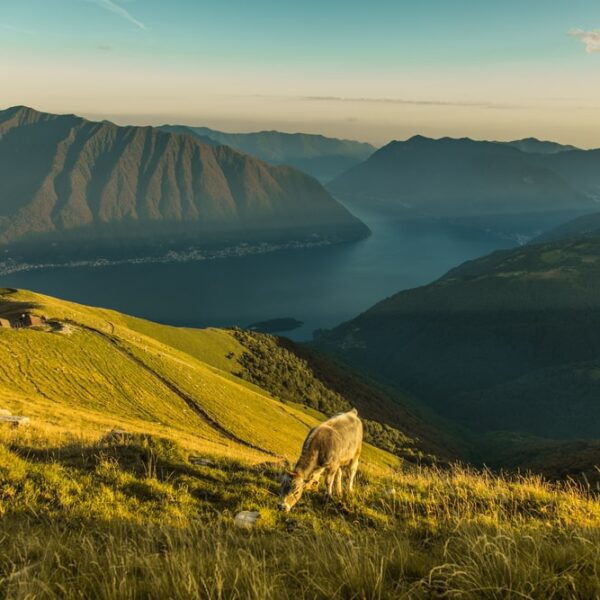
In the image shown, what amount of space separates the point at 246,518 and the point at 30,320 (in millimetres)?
67386

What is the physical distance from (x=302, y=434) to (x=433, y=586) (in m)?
72.5

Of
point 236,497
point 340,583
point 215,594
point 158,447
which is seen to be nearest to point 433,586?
point 340,583

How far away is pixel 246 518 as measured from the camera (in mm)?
9461

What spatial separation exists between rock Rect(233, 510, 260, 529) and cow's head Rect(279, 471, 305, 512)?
0.75 metres

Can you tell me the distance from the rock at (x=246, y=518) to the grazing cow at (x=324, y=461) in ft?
2.49

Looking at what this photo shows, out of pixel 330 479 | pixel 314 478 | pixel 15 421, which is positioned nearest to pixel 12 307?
pixel 15 421

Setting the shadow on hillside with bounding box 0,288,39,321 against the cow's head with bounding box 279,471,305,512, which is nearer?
the cow's head with bounding box 279,471,305,512

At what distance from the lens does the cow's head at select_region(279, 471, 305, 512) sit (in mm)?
10500

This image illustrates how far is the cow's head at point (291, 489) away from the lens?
1050 cm

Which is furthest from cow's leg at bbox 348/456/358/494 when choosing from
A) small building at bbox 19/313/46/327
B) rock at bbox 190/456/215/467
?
small building at bbox 19/313/46/327

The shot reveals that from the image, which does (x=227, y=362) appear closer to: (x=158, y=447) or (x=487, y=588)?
(x=158, y=447)

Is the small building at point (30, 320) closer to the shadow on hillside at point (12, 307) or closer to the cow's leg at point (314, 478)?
the shadow on hillside at point (12, 307)

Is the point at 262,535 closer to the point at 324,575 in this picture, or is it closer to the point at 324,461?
the point at 324,575

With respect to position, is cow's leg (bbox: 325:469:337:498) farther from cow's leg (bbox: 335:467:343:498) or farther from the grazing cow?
cow's leg (bbox: 335:467:343:498)
